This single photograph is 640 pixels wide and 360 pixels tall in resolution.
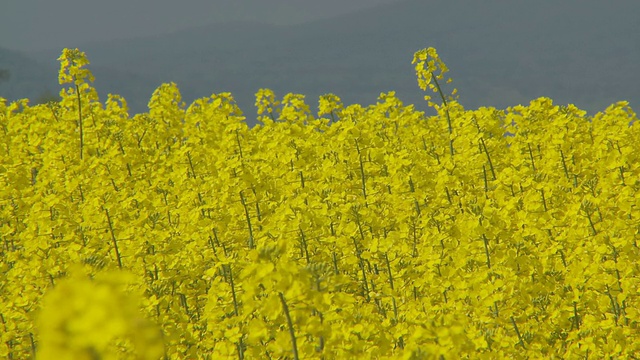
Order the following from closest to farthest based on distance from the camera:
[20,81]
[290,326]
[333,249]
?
[290,326] → [333,249] → [20,81]

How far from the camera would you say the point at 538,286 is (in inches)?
292

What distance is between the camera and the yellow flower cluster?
4.99m

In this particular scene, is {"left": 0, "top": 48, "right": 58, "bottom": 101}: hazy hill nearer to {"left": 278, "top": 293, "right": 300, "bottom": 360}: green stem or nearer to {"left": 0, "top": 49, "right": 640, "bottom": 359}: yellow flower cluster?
{"left": 0, "top": 49, "right": 640, "bottom": 359}: yellow flower cluster

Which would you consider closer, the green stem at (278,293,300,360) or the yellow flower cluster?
the green stem at (278,293,300,360)

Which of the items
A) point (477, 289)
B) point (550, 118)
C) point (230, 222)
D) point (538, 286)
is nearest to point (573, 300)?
point (538, 286)

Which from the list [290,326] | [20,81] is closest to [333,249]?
[290,326]

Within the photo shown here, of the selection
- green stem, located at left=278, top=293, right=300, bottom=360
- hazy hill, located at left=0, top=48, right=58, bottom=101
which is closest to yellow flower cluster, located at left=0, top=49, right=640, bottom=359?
green stem, located at left=278, top=293, right=300, bottom=360

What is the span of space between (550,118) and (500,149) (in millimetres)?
1540

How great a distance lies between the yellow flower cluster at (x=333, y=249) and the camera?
4992 millimetres

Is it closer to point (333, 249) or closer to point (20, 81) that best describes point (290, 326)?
point (333, 249)

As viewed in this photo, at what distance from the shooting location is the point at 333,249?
28.9 ft

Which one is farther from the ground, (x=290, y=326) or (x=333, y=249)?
(x=333, y=249)

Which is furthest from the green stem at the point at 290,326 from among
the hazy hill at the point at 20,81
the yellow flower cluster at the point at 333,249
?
the hazy hill at the point at 20,81

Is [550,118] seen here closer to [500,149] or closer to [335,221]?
[500,149]
